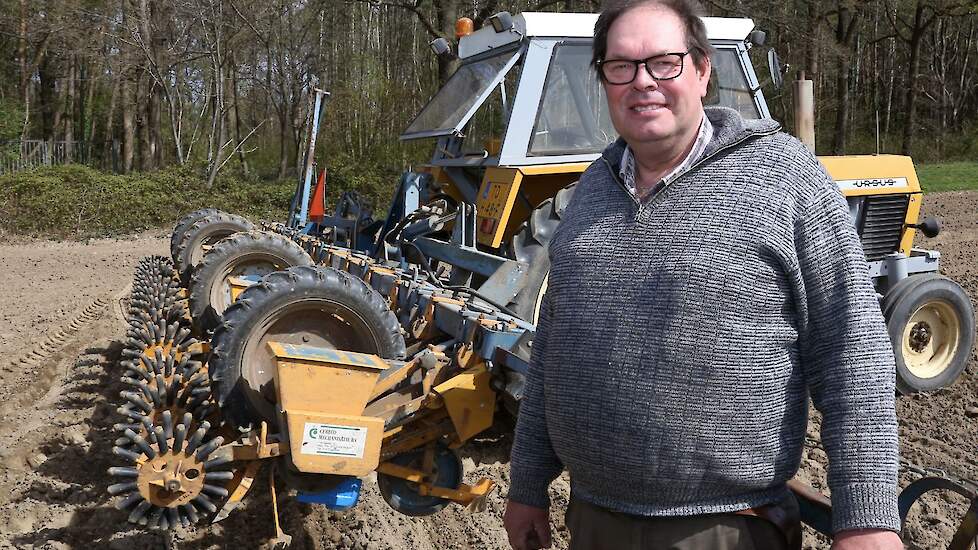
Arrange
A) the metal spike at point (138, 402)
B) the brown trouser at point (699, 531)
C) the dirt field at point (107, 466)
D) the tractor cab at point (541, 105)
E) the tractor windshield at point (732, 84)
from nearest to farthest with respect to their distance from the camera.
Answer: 1. the brown trouser at point (699, 531)
2. the metal spike at point (138, 402)
3. the dirt field at point (107, 466)
4. the tractor cab at point (541, 105)
5. the tractor windshield at point (732, 84)

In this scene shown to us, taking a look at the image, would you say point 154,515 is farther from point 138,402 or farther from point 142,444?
point 138,402

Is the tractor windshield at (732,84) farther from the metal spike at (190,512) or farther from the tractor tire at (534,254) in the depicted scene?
the metal spike at (190,512)

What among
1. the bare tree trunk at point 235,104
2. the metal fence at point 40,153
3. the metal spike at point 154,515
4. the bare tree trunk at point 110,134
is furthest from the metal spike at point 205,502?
the metal fence at point 40,153

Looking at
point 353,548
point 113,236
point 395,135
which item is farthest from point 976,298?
point 395,135

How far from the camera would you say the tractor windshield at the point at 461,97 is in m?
5.70

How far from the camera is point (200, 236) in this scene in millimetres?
7520

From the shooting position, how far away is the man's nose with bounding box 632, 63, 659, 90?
1.76 metres

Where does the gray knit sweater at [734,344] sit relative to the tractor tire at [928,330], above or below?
above

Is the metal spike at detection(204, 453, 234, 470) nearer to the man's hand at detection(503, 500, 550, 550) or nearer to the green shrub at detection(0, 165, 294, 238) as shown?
the man's hand at detection(503, 500, 550, 550)

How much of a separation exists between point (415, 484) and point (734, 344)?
6.74 feet

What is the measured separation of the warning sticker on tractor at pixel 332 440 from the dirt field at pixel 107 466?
38.8 inches

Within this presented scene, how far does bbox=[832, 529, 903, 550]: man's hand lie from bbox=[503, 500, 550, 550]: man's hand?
29.7 inches

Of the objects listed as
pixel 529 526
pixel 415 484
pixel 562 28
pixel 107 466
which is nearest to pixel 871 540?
pixel 529 526

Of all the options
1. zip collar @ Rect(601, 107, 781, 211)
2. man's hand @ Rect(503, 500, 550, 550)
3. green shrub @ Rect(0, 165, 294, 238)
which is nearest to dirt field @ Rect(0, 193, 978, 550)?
man's hand @ Rect(503, 500, 550, 550)
